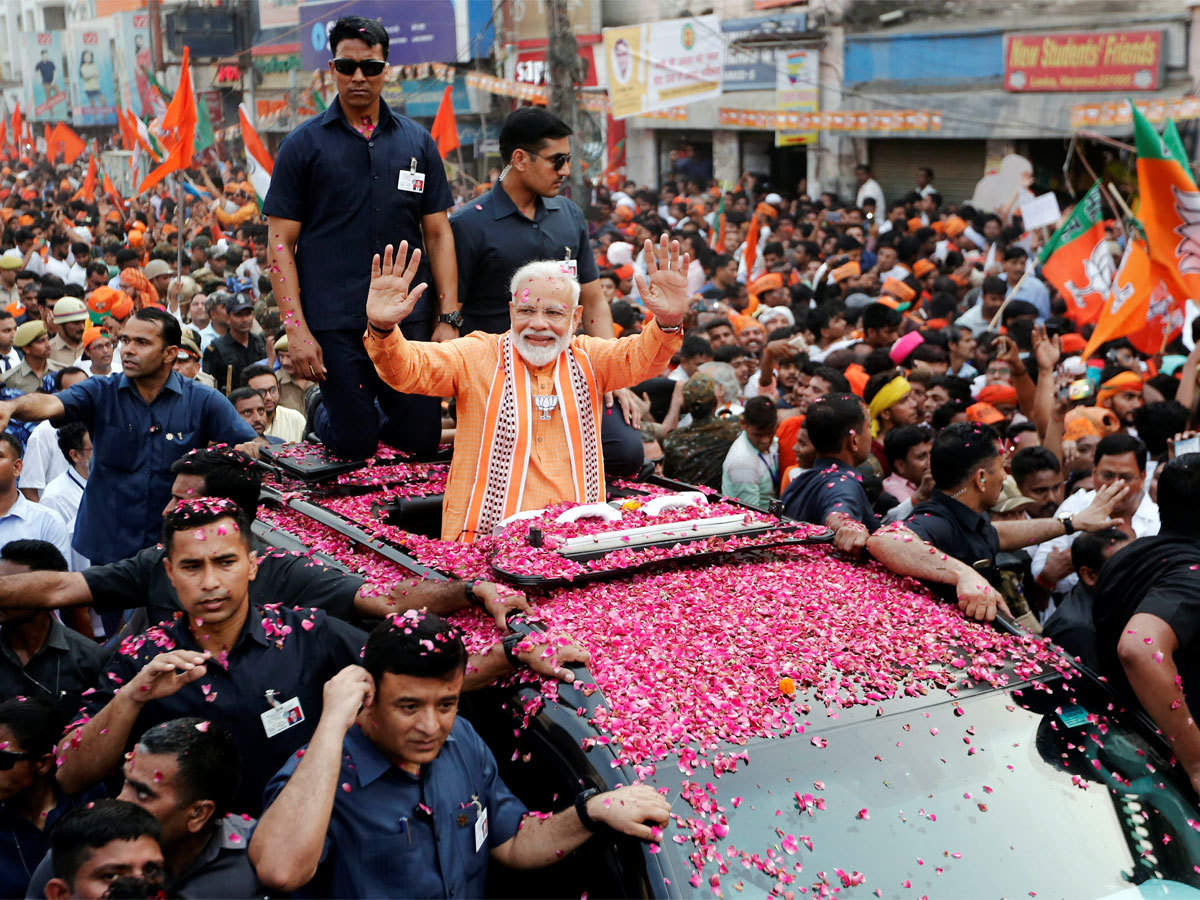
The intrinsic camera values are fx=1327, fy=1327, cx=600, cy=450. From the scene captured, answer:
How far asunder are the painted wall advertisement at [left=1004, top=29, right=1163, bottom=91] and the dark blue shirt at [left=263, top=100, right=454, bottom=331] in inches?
768

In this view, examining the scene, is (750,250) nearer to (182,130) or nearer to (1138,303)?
(182,130)

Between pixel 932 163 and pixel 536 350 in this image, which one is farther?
pixel 932 163

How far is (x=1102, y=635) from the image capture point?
16.2ft

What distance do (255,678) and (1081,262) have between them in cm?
989

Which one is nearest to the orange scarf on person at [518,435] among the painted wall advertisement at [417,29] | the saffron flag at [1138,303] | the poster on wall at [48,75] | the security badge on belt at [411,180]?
the security badge on belt at [411,180]

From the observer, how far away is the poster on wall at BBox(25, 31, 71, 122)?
156 ft

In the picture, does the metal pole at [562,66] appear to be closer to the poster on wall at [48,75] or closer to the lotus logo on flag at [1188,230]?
the lotus logo on flag at [1188,230]

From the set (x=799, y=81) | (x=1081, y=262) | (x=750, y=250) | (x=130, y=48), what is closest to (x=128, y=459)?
(x=1081, y=262)

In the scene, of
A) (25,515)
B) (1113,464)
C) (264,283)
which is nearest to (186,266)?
(264,283)

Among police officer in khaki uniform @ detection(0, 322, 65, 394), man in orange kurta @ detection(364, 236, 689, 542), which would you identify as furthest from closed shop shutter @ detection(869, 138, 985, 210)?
Answer: man in orange kurta @ detection(364, 236, 689, 542)

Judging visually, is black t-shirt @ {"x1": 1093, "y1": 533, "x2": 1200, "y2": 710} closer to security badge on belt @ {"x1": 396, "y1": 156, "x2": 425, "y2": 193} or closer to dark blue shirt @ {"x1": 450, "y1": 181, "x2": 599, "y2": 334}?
dark blue shirt @ {"x1": 450, "y1": 181, "x2": 599, "y2": 334}

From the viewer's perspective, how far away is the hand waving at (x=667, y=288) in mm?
5230

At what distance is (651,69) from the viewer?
20141 millimetres

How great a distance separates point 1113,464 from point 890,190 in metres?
23.5
